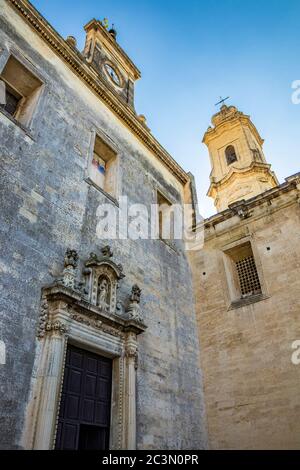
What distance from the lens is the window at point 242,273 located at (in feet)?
34.9

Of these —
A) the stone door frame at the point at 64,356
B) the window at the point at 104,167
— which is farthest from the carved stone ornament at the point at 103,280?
the window at the point at 104,167

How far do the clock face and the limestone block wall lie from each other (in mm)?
7350

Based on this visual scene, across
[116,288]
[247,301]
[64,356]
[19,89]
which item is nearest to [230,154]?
[247,301]

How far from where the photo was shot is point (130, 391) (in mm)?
7027

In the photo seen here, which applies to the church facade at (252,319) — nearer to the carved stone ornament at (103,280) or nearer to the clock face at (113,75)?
the carved stone ornament at (103,280)

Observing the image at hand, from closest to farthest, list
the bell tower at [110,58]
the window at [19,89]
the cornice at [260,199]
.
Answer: the window at [19,89], the cornice at [260,199], the bell tower at [110,58]

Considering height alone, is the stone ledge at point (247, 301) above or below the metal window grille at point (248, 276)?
below

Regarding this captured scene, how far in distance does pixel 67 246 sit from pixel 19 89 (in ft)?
13.8

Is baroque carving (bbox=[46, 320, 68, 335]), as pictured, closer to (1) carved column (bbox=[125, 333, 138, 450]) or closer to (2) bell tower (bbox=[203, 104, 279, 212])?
(1) carved column (bbox=[125, 333, 138, 450])

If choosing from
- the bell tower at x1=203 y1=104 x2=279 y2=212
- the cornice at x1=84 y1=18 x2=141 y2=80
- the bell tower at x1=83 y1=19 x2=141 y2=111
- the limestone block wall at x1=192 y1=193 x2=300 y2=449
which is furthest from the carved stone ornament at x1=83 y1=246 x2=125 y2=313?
the bell tower at x1=203 y1=104 x2=279 y2=212

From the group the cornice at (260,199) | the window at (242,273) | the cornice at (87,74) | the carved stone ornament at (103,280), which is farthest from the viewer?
the cornice at (260,199)

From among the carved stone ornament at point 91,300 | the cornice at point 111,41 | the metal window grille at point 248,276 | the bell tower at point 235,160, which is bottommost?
the carved stone ornament at point 91,300

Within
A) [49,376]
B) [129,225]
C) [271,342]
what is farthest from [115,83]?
[49,376]
